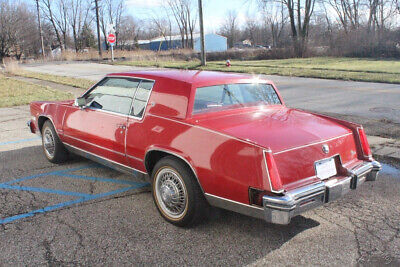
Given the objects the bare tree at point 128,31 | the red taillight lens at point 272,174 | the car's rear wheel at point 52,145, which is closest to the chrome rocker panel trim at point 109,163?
the car's rear wheel at point 52,145

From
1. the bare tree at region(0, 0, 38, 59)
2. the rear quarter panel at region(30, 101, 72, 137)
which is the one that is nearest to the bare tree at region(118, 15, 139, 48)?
the bare tree at region(0, 0, 38, 59)

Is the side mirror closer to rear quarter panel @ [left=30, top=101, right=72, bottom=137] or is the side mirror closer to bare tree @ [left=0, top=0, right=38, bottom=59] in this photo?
rear quarter panel @ [left=30, top=101, right=72, bottom=137]

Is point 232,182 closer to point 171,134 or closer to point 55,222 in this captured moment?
point 171,134

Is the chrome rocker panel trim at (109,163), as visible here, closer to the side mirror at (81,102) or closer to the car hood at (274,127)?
the side mirror at (81,102)

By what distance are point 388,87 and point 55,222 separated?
1320 cm

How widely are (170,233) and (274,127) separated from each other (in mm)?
1409

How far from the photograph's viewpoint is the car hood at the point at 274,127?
3084mm

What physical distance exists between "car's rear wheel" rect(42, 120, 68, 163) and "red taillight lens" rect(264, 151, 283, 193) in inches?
139

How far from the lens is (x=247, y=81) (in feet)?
13.9

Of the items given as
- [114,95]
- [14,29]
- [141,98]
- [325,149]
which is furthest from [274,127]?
[14,29]

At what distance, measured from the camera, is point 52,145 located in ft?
17.8

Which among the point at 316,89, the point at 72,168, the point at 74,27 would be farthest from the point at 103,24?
the point at 72,168

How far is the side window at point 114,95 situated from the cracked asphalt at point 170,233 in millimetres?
1032

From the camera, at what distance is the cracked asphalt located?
9.78 feet
